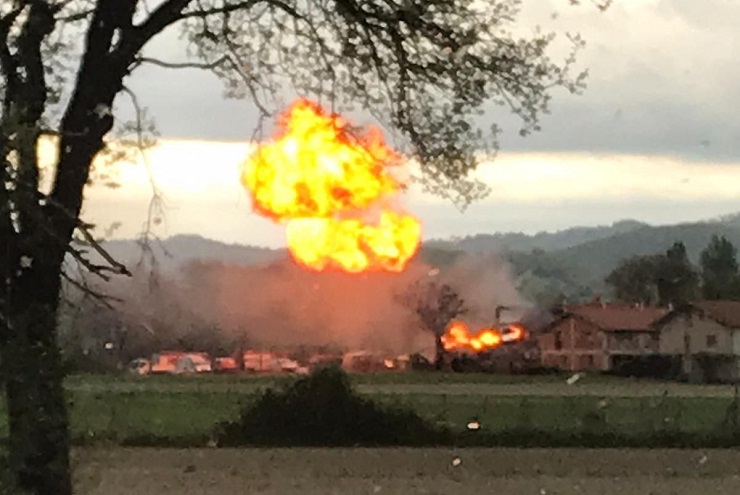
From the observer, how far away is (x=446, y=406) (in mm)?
24172

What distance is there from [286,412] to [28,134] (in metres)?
15.1

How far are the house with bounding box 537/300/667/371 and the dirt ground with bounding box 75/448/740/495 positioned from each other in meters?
8.69

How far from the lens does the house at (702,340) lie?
3002 centimetres

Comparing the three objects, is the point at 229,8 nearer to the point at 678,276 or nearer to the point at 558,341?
the point at 558,341

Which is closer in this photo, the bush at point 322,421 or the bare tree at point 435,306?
the bush at point 322,421

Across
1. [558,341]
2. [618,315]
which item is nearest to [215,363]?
[558,341]

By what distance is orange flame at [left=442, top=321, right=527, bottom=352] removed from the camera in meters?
28.6

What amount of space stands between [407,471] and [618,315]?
13.6 metres

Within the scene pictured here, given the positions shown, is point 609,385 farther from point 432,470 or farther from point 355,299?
point 432,470

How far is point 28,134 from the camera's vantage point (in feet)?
25.4

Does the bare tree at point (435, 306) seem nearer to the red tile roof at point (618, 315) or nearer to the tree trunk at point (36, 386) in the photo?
the red tile roof at point (618, 315)

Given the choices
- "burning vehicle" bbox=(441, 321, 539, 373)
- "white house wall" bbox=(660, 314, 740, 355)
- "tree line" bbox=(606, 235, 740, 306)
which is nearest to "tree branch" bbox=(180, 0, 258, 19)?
"burning vehicle" bbox=(441, 321, 539, 373)

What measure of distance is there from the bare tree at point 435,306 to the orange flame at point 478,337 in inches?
9.2

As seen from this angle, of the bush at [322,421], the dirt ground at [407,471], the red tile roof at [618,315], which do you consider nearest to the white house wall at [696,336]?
the red tile roof at [618,315]
